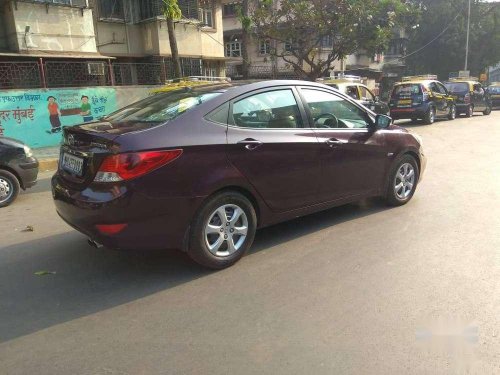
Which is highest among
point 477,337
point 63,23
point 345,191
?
point 63,23

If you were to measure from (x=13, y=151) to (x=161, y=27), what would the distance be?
13.9 meters

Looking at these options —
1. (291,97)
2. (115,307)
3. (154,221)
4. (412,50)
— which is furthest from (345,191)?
(412,50)

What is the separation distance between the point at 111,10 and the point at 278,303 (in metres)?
18.2

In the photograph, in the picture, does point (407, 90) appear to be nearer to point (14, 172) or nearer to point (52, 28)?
point (52, 28)

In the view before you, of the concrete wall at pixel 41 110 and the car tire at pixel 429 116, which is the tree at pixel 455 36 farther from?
the concrete wall at pixel 41 110

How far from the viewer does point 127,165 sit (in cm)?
353

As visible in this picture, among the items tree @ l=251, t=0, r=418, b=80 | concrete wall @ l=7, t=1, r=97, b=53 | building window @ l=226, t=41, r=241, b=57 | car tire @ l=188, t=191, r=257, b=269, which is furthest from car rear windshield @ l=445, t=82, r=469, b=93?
building window @ l=226, t=41, r=241, b=57

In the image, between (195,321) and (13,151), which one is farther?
(13,151)

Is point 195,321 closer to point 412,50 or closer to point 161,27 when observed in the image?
point 161,27

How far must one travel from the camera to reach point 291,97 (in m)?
4.70

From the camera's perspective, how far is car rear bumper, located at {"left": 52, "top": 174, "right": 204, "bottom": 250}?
354 centimetres

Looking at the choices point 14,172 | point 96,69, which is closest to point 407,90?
point 96,69

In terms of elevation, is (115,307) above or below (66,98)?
below

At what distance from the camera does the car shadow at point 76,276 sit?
343 cm
